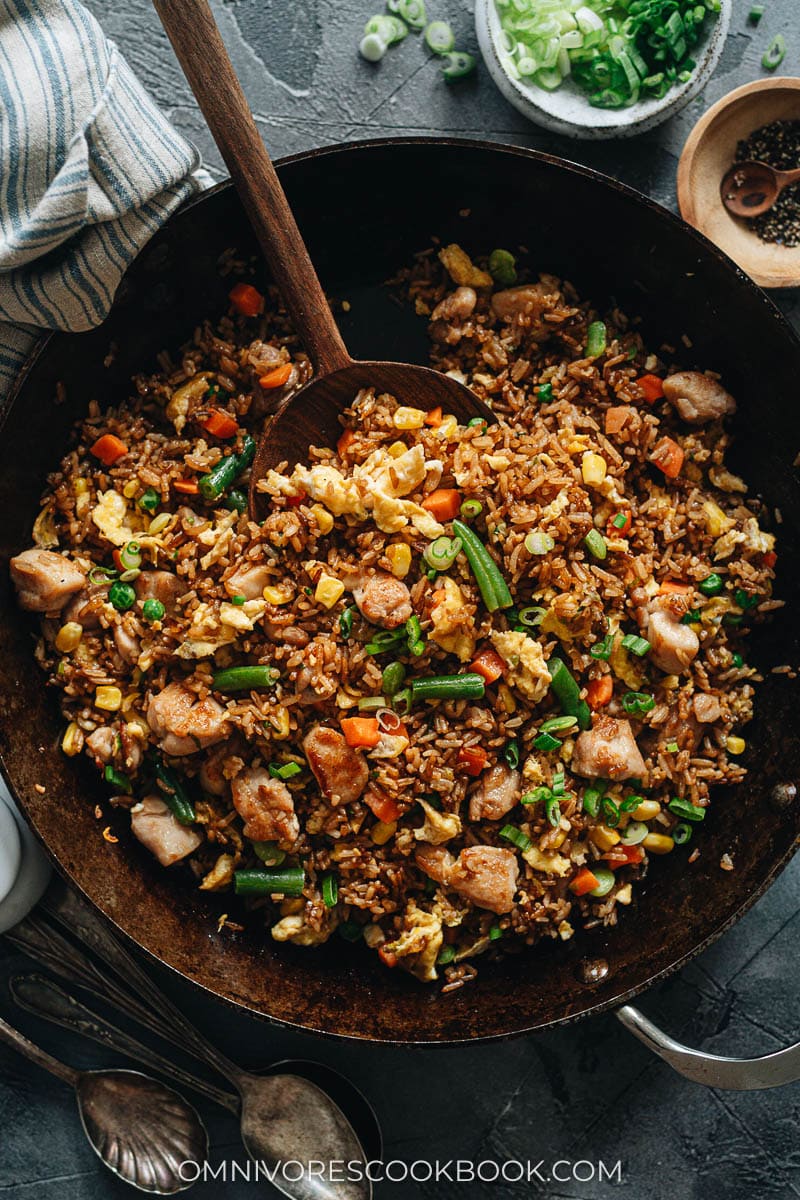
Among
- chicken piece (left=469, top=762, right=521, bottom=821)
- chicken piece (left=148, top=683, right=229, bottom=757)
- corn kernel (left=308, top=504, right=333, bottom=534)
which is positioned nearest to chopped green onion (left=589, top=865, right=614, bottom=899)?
chicken piece (left=469, top=762, right=521, bottom=821)

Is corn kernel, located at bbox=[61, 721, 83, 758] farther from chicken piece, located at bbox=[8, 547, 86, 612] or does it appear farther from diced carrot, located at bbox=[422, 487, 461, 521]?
diced carrot, located at bbox=[422, 487, 461, 521]

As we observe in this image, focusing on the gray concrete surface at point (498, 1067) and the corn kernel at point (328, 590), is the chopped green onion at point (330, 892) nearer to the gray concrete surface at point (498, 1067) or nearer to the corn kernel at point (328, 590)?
the gray concrete surface at point (498, 1067)

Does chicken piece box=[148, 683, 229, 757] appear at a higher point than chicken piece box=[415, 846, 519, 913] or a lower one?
higher

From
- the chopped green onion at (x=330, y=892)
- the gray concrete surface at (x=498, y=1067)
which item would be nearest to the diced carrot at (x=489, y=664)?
the chopped green onion at (x=330, y=892)

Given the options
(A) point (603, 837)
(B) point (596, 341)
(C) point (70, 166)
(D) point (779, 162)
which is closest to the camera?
(C) point (70, 166)

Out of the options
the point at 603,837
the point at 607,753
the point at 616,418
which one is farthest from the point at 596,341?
the point at 603,837

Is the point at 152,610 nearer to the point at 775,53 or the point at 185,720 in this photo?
the point at 185,720

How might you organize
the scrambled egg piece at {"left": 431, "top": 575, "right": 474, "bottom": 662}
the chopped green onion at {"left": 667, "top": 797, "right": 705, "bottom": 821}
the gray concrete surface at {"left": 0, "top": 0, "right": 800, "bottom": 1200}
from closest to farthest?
1. the scrambled egg piece at {"left": 431, "top": 575, "right": 474, "bottom": 662}
2. the chopped green onion at {"left": 667, "top": 797, "right": 705, "bottom": 821}
3. the gray concrete surface at {"left": 0, "top": 0, "right": 800, "bottom": 1200}
